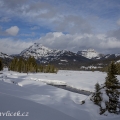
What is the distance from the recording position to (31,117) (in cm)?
889

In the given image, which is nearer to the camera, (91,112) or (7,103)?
(7,103)

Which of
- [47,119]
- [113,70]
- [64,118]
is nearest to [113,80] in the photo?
[113,70]

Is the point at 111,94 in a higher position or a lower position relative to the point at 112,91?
lower

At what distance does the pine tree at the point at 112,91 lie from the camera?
18.8 m

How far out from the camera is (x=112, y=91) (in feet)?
65.0

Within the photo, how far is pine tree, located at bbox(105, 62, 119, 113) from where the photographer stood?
739 inches

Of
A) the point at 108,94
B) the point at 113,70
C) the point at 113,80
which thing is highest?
the point at 113,70

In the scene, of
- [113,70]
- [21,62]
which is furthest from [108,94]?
[21,62]

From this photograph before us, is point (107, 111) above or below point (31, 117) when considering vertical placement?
below

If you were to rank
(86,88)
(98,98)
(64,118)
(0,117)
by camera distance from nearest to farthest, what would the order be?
(0,117)
(64,118)
(98,98)
(86,88)

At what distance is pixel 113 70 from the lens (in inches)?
806

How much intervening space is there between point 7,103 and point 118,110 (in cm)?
1446

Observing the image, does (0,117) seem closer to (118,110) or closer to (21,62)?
(118,110)

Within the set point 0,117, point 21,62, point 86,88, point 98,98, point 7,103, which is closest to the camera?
point 0,117
